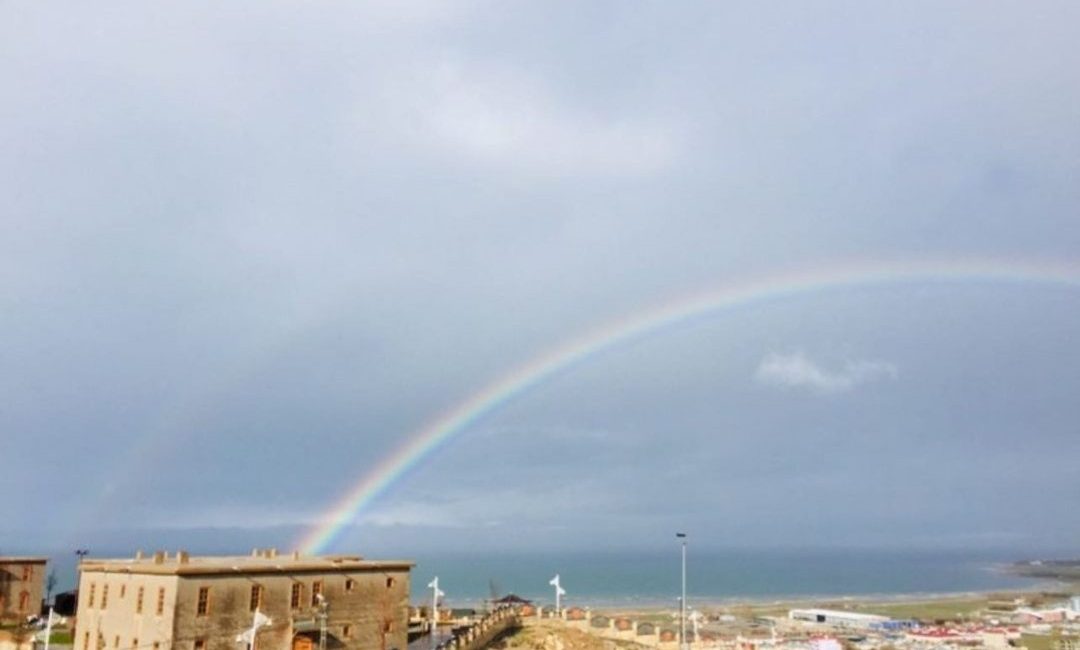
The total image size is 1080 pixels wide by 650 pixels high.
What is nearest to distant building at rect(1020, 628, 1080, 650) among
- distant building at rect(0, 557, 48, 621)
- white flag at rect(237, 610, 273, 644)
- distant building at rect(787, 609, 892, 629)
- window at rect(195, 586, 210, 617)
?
distant building at rect(787, 609, 892, 629)

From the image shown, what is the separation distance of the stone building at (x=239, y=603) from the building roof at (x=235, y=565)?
47mm

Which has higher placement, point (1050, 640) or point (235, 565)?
point (235, 565)

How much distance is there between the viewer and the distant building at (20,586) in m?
55.9

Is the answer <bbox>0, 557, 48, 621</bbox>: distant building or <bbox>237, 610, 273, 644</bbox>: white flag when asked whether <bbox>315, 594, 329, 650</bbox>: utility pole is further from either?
<bbox>0, 557, 48, 621</bbox>: distant building

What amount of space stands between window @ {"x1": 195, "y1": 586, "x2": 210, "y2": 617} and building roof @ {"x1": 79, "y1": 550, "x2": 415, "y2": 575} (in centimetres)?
72

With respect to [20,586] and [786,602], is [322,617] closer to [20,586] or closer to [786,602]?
[20,586]

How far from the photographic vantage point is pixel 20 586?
56.6 m

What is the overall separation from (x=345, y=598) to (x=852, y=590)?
131440 millimetres

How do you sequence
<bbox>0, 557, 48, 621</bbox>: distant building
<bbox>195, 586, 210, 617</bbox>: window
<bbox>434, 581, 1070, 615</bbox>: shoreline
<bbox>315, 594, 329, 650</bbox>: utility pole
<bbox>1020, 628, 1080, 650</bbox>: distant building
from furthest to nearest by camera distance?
<bbox>434, 581, 1070, 615</bbox>: shoreline → <bbox>1020, 628, 1080, 650</bbox>: distant building → <bbox>0, 557, 48, 621</bbox>: distant building → <bbox>315, 594, 329, 650</bbox>: utility pole → <bbox>195, 586, 210, 617</bbox>: window

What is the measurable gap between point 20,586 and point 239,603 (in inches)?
912

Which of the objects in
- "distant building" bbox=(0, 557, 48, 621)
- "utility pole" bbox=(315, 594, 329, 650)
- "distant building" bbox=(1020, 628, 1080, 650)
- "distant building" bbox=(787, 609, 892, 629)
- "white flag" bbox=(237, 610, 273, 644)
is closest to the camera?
"white flag" bbox=(237, 610, 273, 644)

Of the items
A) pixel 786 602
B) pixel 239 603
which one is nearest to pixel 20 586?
pixel 239 603

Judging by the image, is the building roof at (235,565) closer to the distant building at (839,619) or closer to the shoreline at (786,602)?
the distant building at (839,619)

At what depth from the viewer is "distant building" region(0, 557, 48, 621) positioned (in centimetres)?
5594
